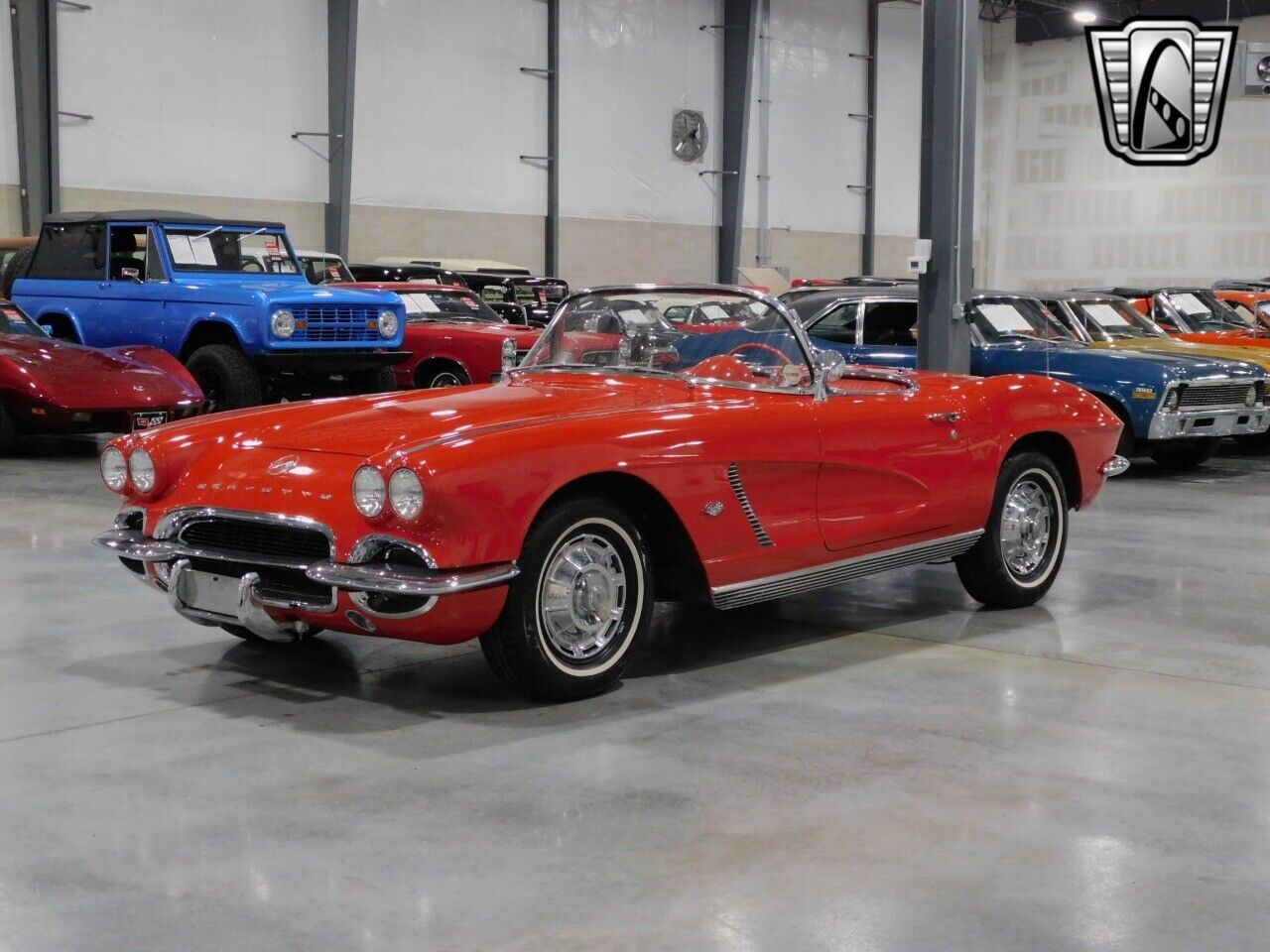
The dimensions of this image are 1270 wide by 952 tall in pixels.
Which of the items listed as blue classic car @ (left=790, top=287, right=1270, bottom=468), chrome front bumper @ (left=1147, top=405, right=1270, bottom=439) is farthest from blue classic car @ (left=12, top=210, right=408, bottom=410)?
chrome front bumper @ (left=1147, top=405, right=1270, bottom=439)

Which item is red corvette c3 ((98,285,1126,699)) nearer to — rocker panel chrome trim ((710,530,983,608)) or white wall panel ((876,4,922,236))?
rocker panel chrome trim ((710,530,983,608))

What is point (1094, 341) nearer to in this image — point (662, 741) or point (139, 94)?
point (662, 741)

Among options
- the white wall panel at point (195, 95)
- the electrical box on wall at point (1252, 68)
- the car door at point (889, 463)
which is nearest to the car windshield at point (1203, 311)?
the electrical box on wall at point (1252, 68)

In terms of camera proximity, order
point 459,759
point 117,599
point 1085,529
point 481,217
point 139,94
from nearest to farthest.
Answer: point 459,759 < point 117,599 < point 1085,529 < point 139,94 < point 481,217

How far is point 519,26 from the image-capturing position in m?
Result: 25.3

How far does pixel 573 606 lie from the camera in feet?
15.6

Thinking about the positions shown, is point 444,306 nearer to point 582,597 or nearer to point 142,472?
point 142,472

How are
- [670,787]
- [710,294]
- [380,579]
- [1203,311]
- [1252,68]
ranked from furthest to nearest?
[1252,68] < [1203,311] < [710,294] < [380,579] < [670,787]

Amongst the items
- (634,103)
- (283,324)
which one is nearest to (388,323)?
(283,324)

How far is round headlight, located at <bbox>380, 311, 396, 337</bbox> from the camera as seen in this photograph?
1361cm

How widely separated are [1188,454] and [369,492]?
984 centimetres

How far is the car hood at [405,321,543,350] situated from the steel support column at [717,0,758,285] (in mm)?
14086

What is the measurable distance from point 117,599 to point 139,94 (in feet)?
51.7

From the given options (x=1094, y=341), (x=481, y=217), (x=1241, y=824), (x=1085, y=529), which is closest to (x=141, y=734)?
(x=1241, y=824)
